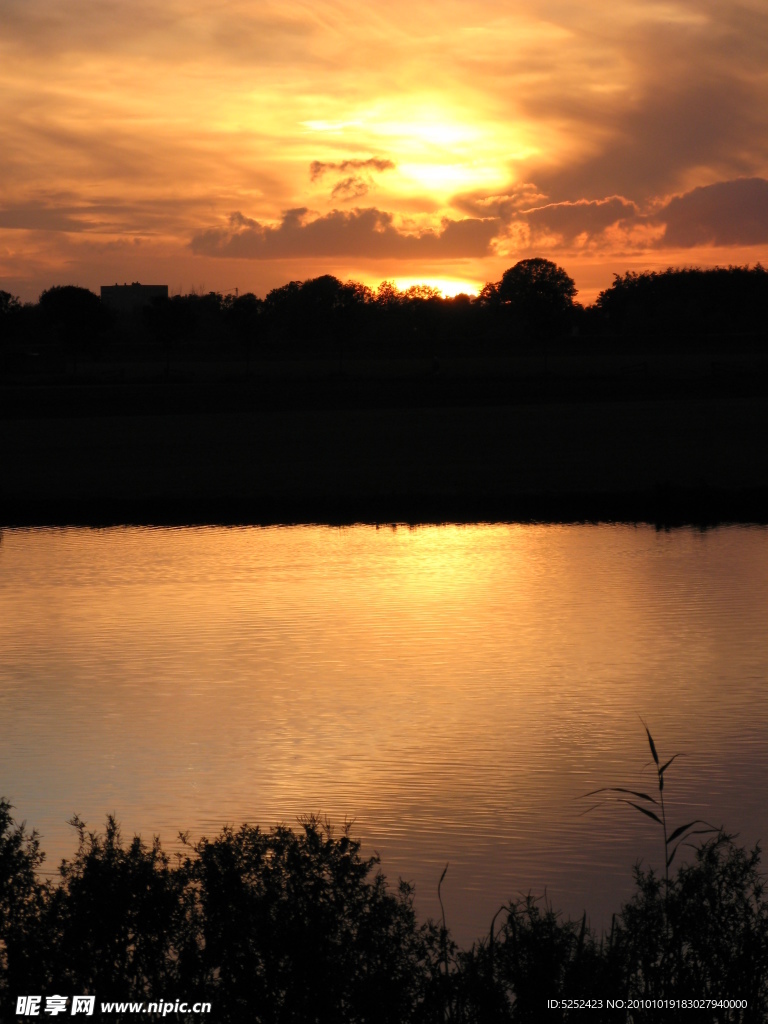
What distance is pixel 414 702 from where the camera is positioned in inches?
487

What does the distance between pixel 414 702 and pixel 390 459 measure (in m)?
25.3

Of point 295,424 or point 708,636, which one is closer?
point 708,636

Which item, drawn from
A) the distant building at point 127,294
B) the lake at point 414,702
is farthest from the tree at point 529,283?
the lake at point 414,702

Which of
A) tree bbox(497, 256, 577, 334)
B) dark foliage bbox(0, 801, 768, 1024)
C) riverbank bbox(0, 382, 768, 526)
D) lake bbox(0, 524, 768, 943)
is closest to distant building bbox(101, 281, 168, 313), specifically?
tree bbox(497, 256, 577, 334)

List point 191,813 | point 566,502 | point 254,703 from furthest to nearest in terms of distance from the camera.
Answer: point 566,502, point 254,703, point 191,813

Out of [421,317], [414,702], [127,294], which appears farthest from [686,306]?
[414,702]

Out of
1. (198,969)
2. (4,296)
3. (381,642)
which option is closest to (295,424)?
(381,642)

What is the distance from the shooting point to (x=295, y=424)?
47000 mm

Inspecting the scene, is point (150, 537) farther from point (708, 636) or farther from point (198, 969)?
point (198, 969)

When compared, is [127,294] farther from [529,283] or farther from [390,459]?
[390,459]

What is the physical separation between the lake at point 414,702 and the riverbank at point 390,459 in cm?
678

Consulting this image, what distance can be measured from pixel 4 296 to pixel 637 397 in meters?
51.2

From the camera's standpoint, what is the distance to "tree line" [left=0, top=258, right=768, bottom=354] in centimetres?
9194

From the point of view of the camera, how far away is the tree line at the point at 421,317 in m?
91.9
